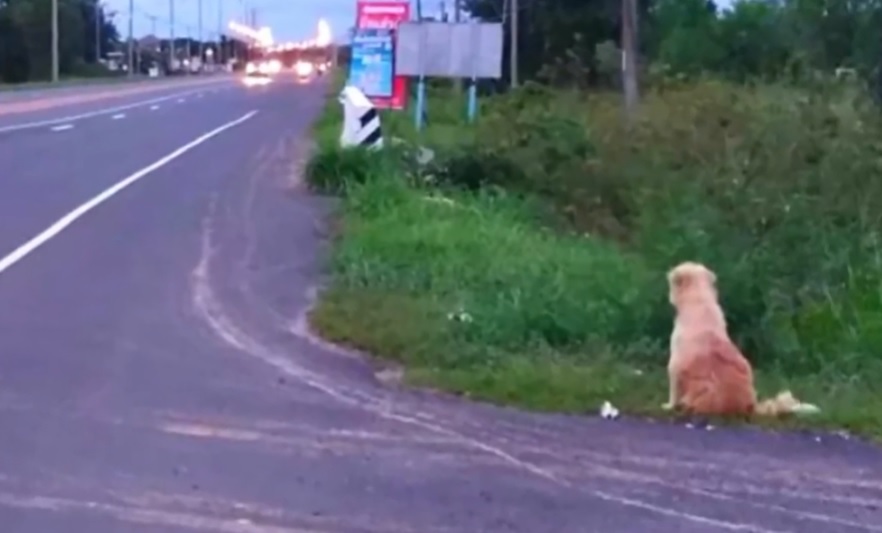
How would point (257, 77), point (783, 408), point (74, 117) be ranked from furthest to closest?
1. point (257, 77)
2. point (74, 117)
3. point (783, 408)

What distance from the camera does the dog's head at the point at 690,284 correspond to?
1083cm

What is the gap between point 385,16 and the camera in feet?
124

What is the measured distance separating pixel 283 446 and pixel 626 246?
8.15m

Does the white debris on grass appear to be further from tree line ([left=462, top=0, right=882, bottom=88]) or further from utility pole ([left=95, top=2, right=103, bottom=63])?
utility pole ([left=95, top=2, right=103, bottom=63])

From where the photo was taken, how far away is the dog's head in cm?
1083

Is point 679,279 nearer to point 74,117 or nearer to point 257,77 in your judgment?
point 74,117

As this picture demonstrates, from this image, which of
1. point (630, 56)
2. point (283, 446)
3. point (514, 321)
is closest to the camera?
point (283, 446)

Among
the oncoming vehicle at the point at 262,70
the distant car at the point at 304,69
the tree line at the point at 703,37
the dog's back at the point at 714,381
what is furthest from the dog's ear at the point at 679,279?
the distant car at the point at 304,69

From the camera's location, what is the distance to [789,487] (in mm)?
8648

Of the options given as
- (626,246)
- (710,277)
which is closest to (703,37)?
(626,246)

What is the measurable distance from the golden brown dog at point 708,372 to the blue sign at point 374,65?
85.7ft

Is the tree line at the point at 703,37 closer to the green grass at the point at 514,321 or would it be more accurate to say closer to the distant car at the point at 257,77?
the green grass at the point at 514,321

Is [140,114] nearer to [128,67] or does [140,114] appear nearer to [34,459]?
[34,459]

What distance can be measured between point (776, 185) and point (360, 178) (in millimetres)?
9000
